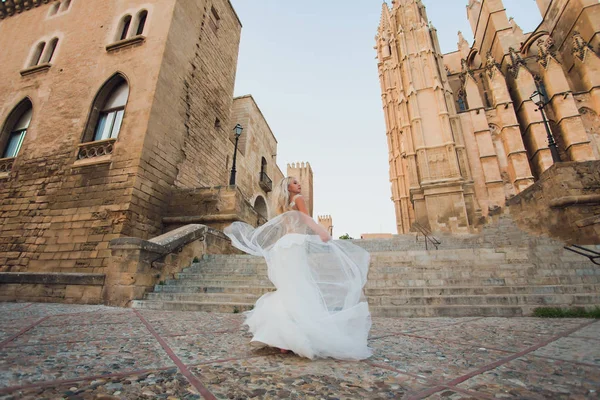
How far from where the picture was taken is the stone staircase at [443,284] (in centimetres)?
351

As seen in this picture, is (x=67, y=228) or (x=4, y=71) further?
(x=4, y=71)

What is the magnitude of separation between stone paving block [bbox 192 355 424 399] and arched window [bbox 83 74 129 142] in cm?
898

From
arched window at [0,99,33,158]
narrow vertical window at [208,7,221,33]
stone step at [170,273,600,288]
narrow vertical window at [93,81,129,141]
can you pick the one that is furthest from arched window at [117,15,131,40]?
stone step at [170,273,600,288]

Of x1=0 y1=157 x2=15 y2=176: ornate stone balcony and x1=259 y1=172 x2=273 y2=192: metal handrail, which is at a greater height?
x1=259 y1=172 x2=273 y2=192: metal handrail

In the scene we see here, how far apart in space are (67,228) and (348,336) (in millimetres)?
8563

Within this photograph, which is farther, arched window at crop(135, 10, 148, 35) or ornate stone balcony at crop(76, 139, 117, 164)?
arched window at crop(135, 10, 148, 35)

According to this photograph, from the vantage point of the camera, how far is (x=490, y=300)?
359 cm

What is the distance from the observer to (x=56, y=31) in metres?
10.6

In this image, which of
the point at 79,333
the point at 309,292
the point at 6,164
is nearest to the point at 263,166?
the point at 6,164

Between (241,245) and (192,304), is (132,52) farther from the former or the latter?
(241,245)

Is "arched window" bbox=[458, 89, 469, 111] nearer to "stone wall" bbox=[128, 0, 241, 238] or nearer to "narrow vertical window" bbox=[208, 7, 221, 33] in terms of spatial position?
"stone wall" bbox=[128, 0, 241, 238]

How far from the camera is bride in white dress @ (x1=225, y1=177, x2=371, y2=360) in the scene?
1751 millimetres

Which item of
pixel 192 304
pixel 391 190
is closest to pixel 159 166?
pixel 192 304

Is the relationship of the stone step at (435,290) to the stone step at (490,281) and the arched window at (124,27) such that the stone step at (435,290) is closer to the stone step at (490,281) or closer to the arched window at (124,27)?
the stone step at (490,281)
